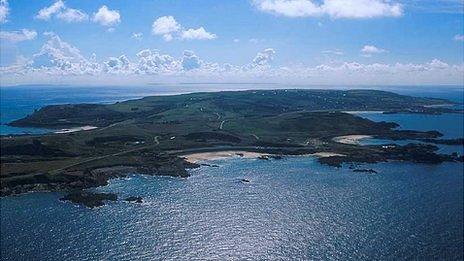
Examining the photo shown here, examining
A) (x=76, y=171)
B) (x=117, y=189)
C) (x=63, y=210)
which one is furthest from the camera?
(x=76, y=171)

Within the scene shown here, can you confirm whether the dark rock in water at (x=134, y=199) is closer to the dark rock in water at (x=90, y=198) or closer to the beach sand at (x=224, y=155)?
the dark rock in water at (x=90, y=198)

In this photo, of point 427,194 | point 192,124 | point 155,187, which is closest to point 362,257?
point 427,194

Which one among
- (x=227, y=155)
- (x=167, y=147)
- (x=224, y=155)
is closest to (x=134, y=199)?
(x=224, y=155)

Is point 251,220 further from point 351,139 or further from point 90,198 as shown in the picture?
point 351,139

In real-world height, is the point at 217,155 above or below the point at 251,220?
above

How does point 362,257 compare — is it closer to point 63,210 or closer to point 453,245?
point 453,245

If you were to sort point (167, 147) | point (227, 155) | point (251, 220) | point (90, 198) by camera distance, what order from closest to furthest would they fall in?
1. point (251, 220)
2. point (90, 198)
3. point (227, 155)
4. point (167, 147)

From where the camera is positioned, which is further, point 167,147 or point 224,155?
point 167,147
